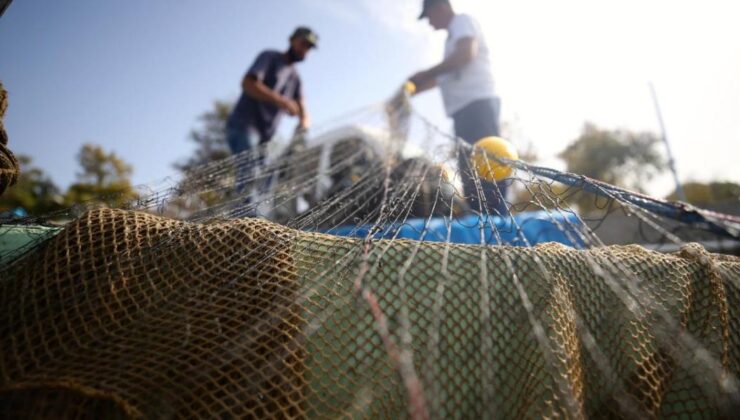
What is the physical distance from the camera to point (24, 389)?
747 millimetres

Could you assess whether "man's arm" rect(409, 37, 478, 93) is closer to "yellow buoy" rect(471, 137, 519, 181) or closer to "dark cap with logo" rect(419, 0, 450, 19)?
"dark cap with logo" rect(419, 0, 450, 19)

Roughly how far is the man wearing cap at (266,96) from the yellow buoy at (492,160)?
2163 mm

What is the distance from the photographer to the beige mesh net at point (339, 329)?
807 mm

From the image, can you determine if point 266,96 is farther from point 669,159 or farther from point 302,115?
point 669,159

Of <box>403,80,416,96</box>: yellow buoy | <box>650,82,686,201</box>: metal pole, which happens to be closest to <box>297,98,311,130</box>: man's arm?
<box>403,80,416,96</box>: yellow buoy

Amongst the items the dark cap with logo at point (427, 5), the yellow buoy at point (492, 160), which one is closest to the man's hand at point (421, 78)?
the dark cap with logo at point (427, 5)

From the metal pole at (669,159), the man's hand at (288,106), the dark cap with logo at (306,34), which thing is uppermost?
the dark cap with logo at (306,34)

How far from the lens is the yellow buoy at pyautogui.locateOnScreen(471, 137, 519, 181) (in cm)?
197

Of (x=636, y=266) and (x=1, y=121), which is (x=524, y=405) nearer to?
(x=636, y=266)

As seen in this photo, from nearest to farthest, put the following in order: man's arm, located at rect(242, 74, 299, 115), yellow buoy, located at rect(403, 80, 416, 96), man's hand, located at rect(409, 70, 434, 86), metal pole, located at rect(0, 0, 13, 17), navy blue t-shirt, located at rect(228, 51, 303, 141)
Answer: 1. metal pole, located at rect(0, 0, 13, 17)
2. man's hand, located at rect(409, 70, 434, 86)
3. yellow buoy, located at rect(403, 80, 416, 96)
4. man's arm, located at rect(242, 74, 299, 115)
5. navy blue t-shirt, located at rect(228, 51, 303, 141)

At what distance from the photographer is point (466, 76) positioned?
2992 mm

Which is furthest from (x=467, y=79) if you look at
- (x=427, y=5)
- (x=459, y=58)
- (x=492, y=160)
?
(x=492, y=160)

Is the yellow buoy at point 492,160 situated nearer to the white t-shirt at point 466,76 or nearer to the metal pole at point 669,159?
the white t-shirt at point 466,76

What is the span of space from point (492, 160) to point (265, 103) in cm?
248
